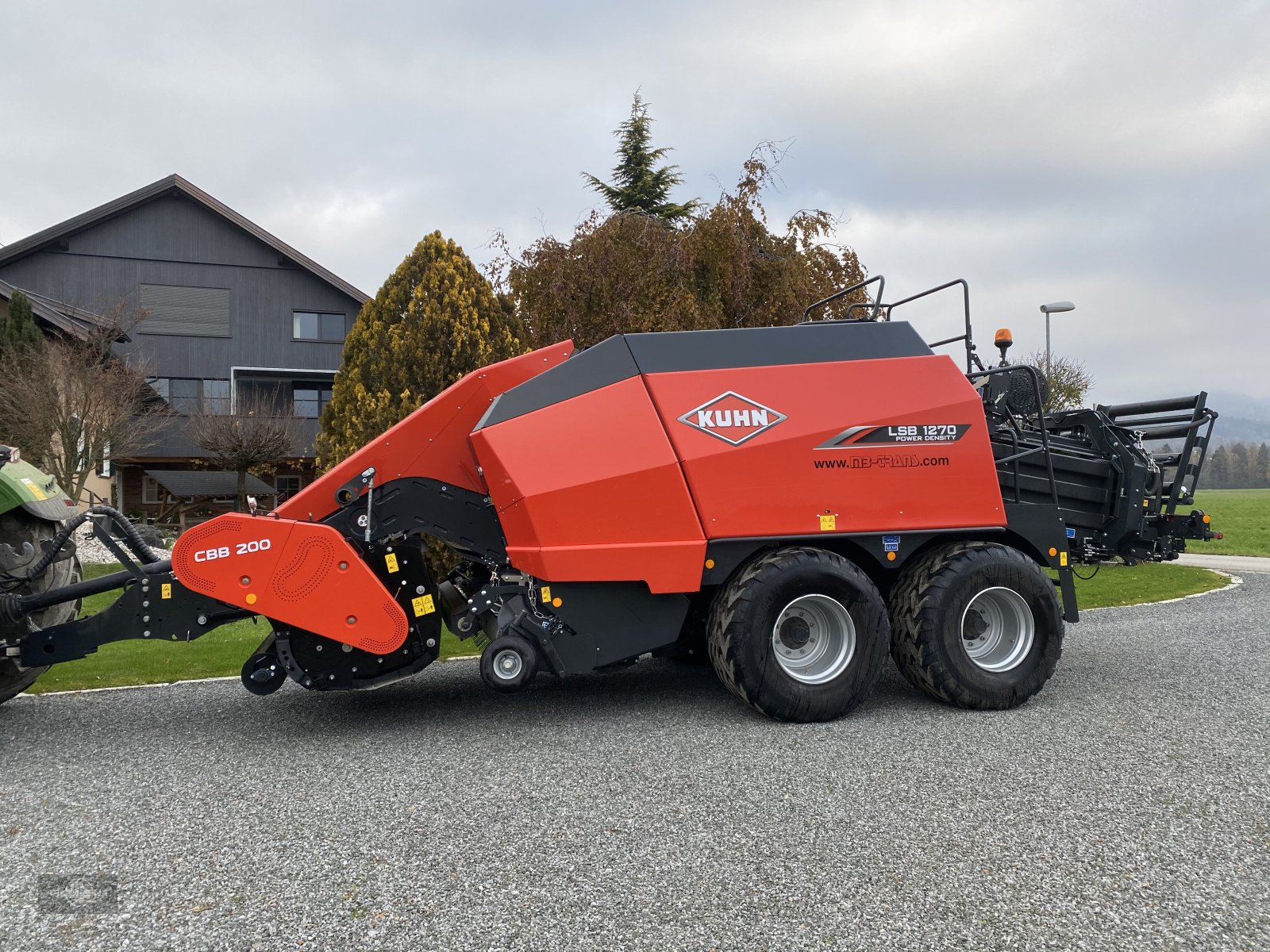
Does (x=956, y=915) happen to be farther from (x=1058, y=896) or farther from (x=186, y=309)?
(x=186, y=309)

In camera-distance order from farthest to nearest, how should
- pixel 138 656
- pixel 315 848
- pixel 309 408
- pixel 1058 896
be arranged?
pixel 309 408, pixel 138 656, pixel 315 848, pixel 1058 896

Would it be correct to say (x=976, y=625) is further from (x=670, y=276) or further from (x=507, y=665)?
(x=670, y=276)

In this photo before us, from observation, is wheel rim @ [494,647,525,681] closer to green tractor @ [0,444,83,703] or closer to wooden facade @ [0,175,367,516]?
green tractor @ [0,444,83,703]

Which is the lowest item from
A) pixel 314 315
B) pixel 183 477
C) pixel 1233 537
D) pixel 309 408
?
pixel 1233 537

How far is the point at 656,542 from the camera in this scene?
5.35 meters

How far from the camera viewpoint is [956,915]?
10.2 feet

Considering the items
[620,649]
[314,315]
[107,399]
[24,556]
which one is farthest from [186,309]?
[620,649]

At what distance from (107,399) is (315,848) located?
1528 centimetres

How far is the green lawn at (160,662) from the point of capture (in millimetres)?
6902

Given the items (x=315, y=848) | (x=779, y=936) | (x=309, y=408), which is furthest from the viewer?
(x=309, y=408)

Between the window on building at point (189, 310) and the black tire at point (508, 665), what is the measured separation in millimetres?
A: 25372

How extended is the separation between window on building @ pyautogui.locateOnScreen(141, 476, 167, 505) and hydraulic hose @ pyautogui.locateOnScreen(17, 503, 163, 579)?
907 inches

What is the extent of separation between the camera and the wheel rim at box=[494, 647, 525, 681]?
5215mm

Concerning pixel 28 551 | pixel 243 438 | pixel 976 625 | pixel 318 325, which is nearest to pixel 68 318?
pixel 243 438
